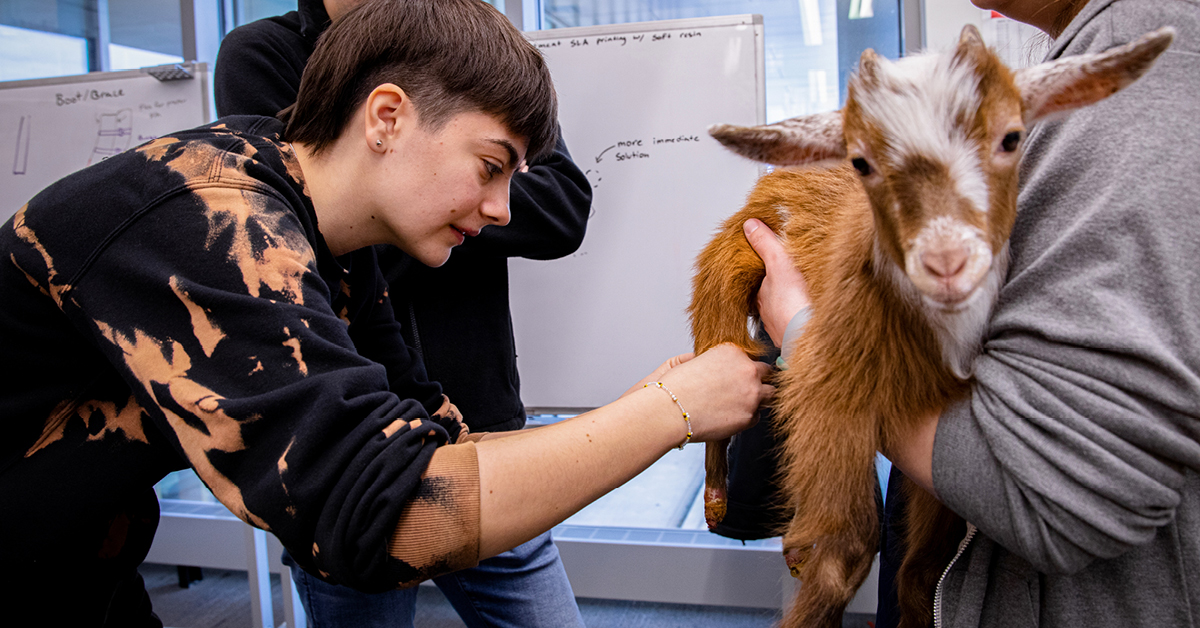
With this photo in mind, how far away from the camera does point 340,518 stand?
709mm

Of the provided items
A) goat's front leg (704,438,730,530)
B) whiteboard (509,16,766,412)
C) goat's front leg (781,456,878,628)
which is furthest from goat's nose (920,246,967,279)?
whiteboard (509,16,766,412)

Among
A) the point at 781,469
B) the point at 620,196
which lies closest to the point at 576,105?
the point at 620,196

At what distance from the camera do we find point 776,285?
111 cm

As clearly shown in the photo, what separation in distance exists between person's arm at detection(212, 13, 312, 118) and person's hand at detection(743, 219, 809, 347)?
3.47ft

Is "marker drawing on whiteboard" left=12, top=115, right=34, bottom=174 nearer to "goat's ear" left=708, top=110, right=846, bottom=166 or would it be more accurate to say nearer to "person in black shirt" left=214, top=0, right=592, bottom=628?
"person in black shirt" left=214, top=0, right=592, bottom=628

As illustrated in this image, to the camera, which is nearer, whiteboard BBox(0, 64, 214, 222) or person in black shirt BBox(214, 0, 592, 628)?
person in black shirt BBox(214, 0, 592, 628)

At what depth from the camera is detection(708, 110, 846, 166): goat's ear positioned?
887mm

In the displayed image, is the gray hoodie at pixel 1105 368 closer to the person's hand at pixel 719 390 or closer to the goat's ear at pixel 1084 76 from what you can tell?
the goat's ear at pixel 1084 76

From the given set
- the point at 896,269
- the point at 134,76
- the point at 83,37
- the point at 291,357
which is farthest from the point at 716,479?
the point at 83,37

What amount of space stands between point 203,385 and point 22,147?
328 centimetres

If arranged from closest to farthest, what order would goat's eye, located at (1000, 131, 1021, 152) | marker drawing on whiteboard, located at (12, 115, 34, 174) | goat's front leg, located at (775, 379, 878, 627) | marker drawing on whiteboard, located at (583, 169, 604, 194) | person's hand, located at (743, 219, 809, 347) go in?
goat's eye, located at (1000, 131, 1021, 152) → goat's front leg, located at (775, 379, 878, 627) → person's hand, located at (743, 219, 809, 347) → marker drawing on whiteboard, located at (583, 169, 604, 194) → marker drawing on whiteboard, located at (12, 115, 34, 174)

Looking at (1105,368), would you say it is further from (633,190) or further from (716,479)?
(633,190)

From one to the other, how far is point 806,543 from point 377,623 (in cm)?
101

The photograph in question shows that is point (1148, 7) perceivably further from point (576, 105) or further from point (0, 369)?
point (576, 105)
